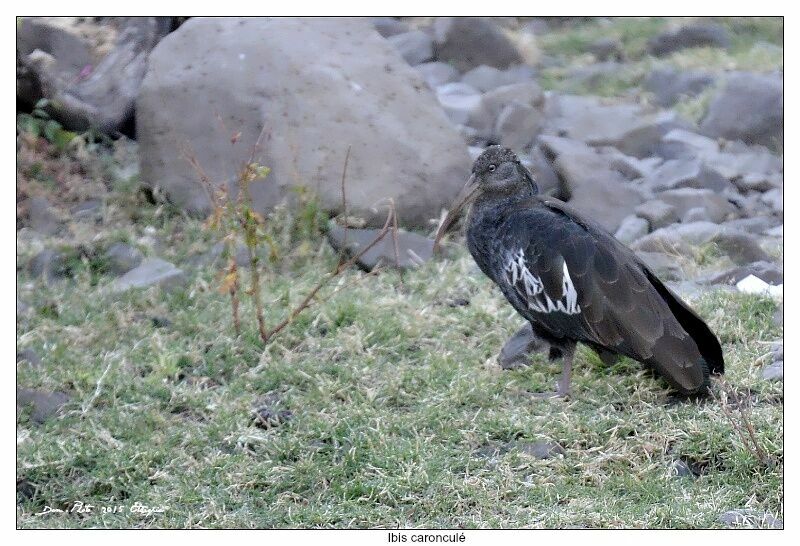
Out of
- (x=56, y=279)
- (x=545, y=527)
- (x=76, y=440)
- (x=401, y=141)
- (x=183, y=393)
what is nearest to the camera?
(x=545, y=527)

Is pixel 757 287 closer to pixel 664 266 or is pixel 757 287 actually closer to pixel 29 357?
pixel 664 266

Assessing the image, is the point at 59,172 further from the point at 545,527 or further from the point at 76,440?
the point at 545,527

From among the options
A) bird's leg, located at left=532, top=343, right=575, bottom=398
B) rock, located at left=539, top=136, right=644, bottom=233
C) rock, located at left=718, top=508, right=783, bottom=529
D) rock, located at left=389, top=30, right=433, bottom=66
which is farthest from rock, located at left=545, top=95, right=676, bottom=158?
rock, located at left=718, top=508, right=783, bottom=529

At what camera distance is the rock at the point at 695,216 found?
8.40 metres

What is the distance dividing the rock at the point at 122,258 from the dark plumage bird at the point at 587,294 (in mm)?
2748

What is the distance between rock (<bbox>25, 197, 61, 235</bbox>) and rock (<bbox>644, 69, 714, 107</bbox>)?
6.65 meters

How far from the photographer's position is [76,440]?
5406 millimetres

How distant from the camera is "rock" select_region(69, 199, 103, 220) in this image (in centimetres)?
826

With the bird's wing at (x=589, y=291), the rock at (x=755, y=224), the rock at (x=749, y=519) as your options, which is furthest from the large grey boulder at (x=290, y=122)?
the rock at (x=749, y=519)

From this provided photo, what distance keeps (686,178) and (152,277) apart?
450cm

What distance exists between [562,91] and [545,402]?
7.15 meters

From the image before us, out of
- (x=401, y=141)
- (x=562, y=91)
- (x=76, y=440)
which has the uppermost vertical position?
(x=76, y=440)

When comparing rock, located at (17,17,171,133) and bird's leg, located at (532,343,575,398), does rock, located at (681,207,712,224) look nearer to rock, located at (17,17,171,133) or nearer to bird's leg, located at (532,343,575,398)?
bird's leg, located at (532,343,575,398)

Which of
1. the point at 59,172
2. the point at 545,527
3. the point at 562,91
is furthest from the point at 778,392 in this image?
the point at 562,91
